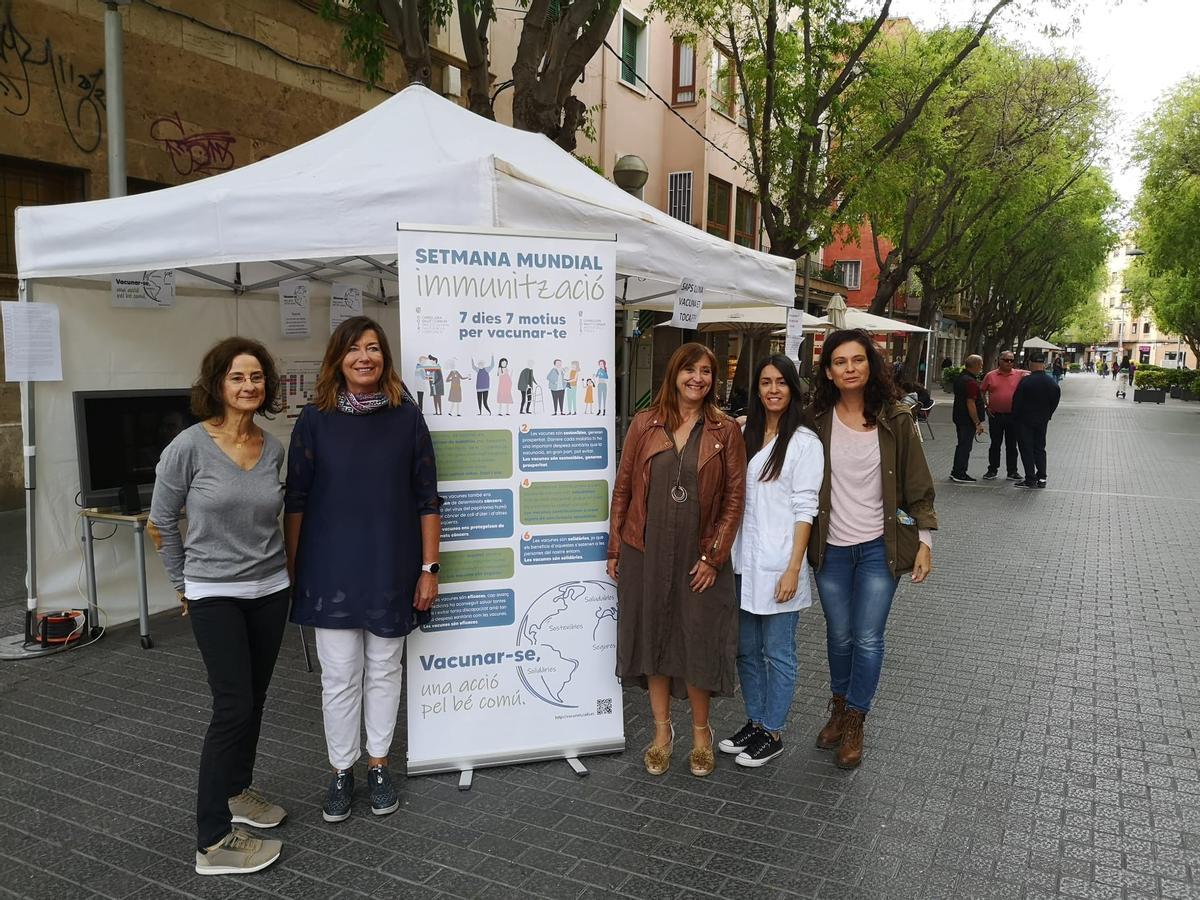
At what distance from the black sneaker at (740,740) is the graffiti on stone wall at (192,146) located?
9.38 m

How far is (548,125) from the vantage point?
821 cm

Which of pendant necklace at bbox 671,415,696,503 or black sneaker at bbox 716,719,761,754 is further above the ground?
pendant necklace at bbox 671,415,696,503

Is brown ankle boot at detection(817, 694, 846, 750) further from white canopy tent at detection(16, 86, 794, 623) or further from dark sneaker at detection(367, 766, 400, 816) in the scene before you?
white canopy tent at detection(16, 86, 794, 623)

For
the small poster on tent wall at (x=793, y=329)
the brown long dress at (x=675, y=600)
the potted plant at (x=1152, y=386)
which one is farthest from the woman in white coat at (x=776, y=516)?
the potted plant at (x=1152, y=386)

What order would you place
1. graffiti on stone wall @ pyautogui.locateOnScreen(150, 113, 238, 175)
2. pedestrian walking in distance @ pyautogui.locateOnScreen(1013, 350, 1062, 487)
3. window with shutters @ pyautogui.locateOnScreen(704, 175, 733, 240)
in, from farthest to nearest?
window with shutters @ pyautogui.locateOnScreen(704, 175, 733, 240) < pedestrian walking in distance @ pyautogui.locateOnScreen(1013, 350, 1062, 487) < graffiti on stone wall @ pyautogui.locateOnScreen(150, 113, 238, 175)

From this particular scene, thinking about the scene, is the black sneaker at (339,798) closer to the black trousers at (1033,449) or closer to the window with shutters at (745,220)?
the black trousers at (1033,449)

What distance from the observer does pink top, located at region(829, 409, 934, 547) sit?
3684mm

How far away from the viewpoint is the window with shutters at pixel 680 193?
72.0 feet

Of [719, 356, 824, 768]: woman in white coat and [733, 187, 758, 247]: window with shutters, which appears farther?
[733, 187, 758, 247]: window with shutters

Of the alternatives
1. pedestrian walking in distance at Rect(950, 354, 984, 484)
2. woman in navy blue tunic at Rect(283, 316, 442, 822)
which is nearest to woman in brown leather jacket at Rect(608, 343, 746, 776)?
woman in navy blue tunic at Rect(283, 316, 442, 822)

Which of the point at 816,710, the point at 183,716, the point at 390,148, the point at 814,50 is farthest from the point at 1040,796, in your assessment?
the point at 814,50

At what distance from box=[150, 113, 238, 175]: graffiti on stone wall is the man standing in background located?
10.8 metres

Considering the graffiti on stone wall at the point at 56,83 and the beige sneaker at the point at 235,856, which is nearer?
the beige sneaker at the point at 235,856

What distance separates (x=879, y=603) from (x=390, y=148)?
137 inches
